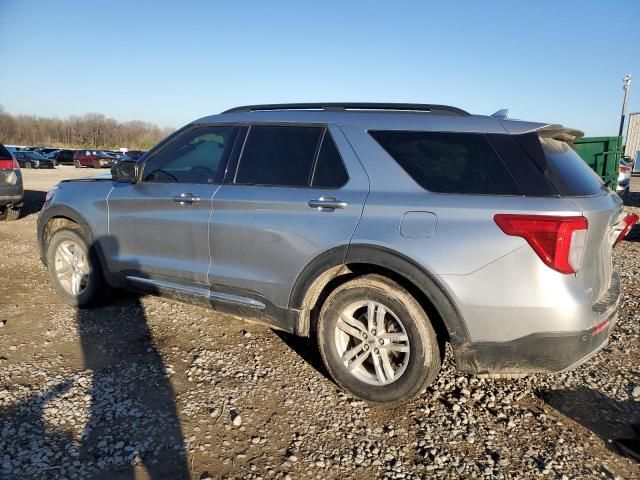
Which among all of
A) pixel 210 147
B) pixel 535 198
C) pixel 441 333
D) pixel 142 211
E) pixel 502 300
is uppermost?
pixel 210 147

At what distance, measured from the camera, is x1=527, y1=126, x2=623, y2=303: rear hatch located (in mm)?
2482

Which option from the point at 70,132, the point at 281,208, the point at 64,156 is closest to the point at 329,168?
the point at 281,208

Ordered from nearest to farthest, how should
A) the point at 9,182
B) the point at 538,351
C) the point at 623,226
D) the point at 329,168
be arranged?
the point at 538,351 → the point at 329,168 → the point at 623,226 → the point at 9,182

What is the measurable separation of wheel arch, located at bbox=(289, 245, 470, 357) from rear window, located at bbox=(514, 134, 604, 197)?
867 mm

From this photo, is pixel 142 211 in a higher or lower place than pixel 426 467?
higher

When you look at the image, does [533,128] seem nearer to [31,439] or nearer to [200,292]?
[200,292]

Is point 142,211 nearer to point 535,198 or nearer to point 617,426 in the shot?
point 535,198

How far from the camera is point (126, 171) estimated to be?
3893 millimetres

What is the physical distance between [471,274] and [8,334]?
12.0ft

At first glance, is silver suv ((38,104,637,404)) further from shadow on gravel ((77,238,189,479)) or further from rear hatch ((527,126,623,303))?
shadow on gravel ((77,238,189,479))

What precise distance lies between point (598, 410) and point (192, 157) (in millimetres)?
3412

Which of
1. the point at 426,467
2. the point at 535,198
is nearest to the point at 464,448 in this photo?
the point at 426,467

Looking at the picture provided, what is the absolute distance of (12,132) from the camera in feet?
288

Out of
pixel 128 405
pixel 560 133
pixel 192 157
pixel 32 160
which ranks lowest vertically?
pixel 128 405
